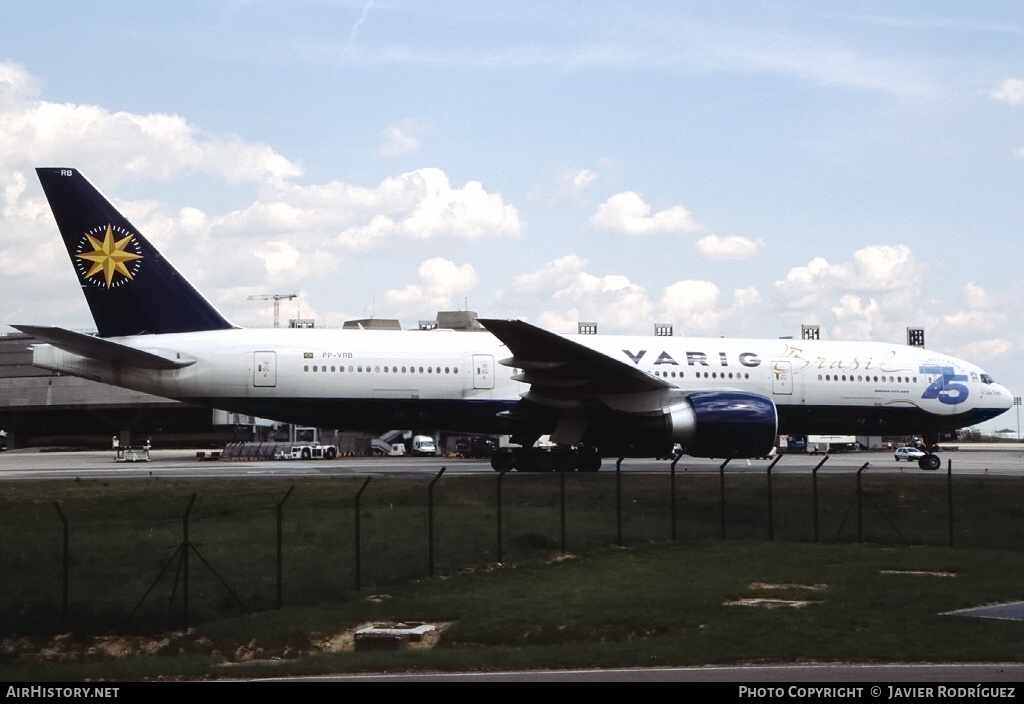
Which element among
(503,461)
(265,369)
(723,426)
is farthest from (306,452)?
(723,426)

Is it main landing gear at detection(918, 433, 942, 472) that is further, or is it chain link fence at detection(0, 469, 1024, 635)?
main landing gear at detection(918, 433, 942, 472)

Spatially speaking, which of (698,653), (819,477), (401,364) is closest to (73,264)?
(401,364)

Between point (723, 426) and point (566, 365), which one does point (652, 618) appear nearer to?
point (723, 426)

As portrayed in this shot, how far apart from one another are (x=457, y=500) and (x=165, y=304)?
10905mm

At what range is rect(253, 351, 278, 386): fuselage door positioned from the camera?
93.3ft

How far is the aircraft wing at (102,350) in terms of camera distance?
79.6 feet

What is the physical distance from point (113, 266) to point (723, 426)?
16.4 m

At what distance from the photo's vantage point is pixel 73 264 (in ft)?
93.4

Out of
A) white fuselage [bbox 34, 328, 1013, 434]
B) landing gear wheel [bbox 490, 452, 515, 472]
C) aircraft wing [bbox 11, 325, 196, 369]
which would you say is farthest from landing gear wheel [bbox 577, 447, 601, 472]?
aircraft wing [bbox 11, 325, 196, 369]

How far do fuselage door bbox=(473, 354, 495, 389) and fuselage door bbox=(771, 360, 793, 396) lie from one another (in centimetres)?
836

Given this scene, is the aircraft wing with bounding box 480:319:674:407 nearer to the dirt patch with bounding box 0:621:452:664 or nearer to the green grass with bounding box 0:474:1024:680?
the green grass with bounding box 0:474:1024:680

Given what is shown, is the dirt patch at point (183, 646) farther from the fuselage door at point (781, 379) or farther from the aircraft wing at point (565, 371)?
the fuselage door at point (781, 379)

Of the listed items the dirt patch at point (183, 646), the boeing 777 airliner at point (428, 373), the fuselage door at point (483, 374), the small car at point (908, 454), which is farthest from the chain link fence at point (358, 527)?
the small car at point (908, 454)

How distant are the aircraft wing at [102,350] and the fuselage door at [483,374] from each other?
754 cm
